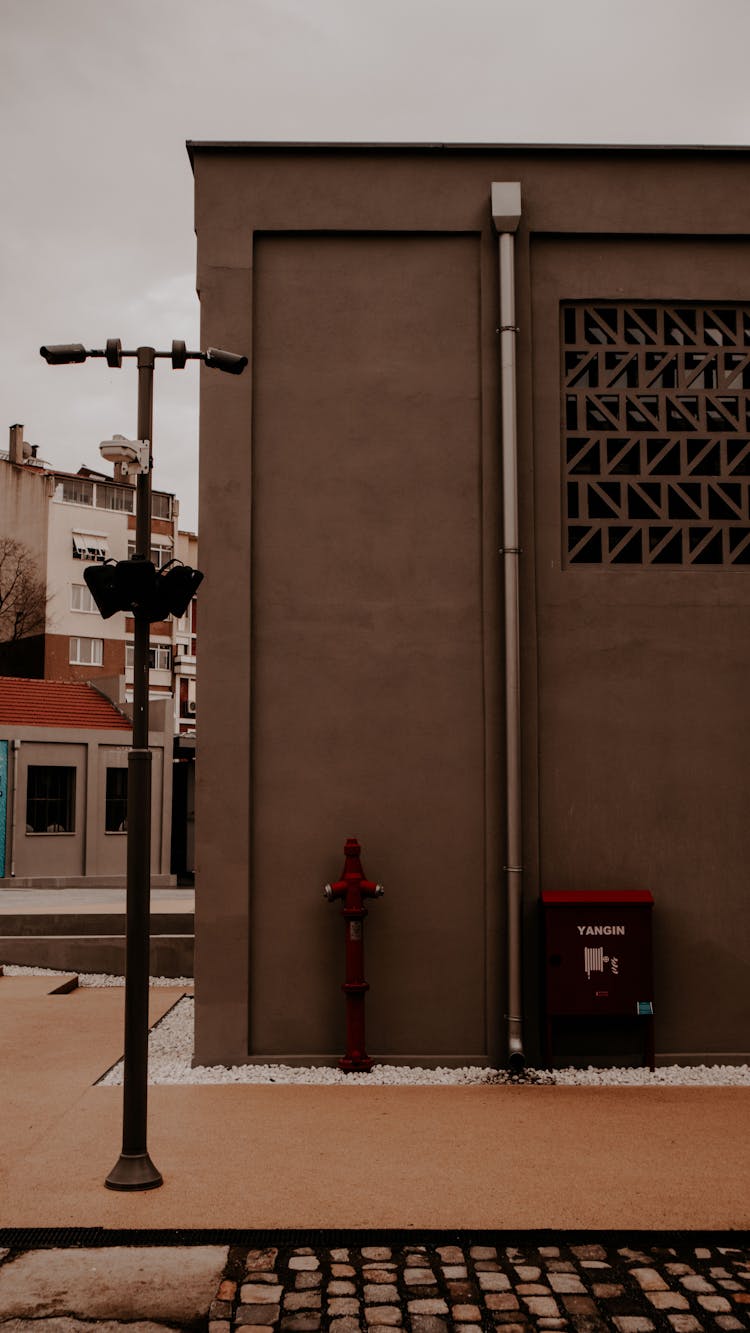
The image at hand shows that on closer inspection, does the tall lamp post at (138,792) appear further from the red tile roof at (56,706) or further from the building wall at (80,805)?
the red tile roof at (56,706)

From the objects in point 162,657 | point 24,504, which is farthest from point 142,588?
point 162,657

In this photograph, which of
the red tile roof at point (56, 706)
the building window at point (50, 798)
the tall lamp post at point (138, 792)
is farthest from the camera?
the red tile roof at point (56, 706)

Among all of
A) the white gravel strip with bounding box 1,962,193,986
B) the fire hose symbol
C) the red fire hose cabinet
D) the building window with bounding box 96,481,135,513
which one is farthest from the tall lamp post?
the building window with bounding box 96,481,135,513

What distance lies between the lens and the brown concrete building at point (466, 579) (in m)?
8.96

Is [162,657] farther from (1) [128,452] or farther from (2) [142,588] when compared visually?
(2) [142,588]

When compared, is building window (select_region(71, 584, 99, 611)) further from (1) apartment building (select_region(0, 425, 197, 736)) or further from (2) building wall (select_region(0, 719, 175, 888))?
(2) building wall (select_region(0, 719, 175, 888))

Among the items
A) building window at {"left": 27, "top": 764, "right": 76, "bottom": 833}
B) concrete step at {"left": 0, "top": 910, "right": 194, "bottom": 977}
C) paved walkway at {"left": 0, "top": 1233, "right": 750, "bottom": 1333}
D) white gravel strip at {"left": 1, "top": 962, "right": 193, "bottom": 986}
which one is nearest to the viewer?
paved walkway at {"left": 0, "top": 1233, "right": 750, "bottom": 1333}

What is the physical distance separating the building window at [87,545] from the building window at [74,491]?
1.45 m

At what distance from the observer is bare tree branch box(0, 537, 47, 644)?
4850cm

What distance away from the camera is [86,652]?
50.3 metres

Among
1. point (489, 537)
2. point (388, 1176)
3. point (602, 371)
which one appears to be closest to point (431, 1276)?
point (388, 1176)

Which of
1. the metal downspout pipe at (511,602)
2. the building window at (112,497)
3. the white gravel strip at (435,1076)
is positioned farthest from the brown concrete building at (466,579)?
the building window at (112,497)

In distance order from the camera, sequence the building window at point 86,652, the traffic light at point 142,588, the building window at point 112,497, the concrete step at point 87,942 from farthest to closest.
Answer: the building window at point 112,497, the building window at point 86,652, the concrete step at point 87,942, the traffic light at point 142,588

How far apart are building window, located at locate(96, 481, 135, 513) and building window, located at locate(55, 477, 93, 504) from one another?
368mm
